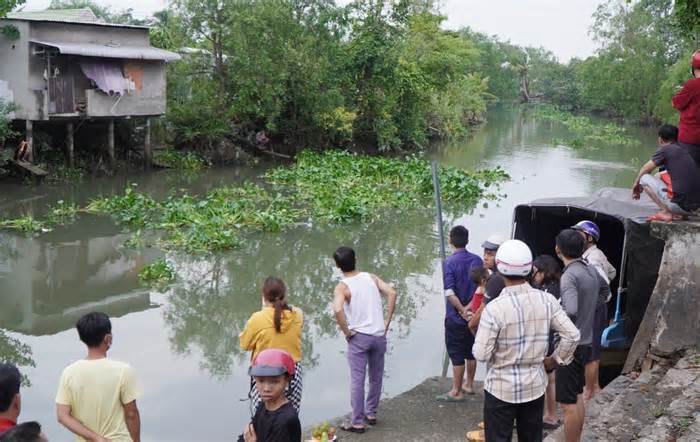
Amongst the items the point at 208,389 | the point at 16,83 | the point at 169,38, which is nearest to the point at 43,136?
the point at 16,83

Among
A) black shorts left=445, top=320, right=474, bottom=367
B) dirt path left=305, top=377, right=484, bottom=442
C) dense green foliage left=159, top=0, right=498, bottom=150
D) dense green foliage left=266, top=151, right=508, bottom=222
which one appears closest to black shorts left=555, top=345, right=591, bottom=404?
dirt path left=305, top=377, right=484, bottom=442

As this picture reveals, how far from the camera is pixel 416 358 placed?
894 centimetres

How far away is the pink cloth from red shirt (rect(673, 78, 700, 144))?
19035 millimetres

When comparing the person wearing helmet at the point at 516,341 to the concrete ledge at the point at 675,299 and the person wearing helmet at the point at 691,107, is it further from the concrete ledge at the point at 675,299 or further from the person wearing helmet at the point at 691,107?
the person wearing helmet at the point at 691,107

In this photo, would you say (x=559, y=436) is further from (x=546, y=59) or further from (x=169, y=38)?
(x=546, y=59)

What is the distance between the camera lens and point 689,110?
21.7ft

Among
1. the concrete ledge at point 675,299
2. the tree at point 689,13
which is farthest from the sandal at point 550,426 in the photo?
the tree at point 689,13

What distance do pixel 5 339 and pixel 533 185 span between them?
18.1 meters

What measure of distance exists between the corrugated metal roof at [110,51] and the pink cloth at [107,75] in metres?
0.50

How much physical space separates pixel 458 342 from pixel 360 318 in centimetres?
116

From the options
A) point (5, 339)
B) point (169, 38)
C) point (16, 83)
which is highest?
point (169, 38)

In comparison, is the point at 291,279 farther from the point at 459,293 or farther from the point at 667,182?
the point at 667,182

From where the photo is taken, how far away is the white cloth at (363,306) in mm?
5734

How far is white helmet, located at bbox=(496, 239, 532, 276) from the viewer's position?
4.05 m
